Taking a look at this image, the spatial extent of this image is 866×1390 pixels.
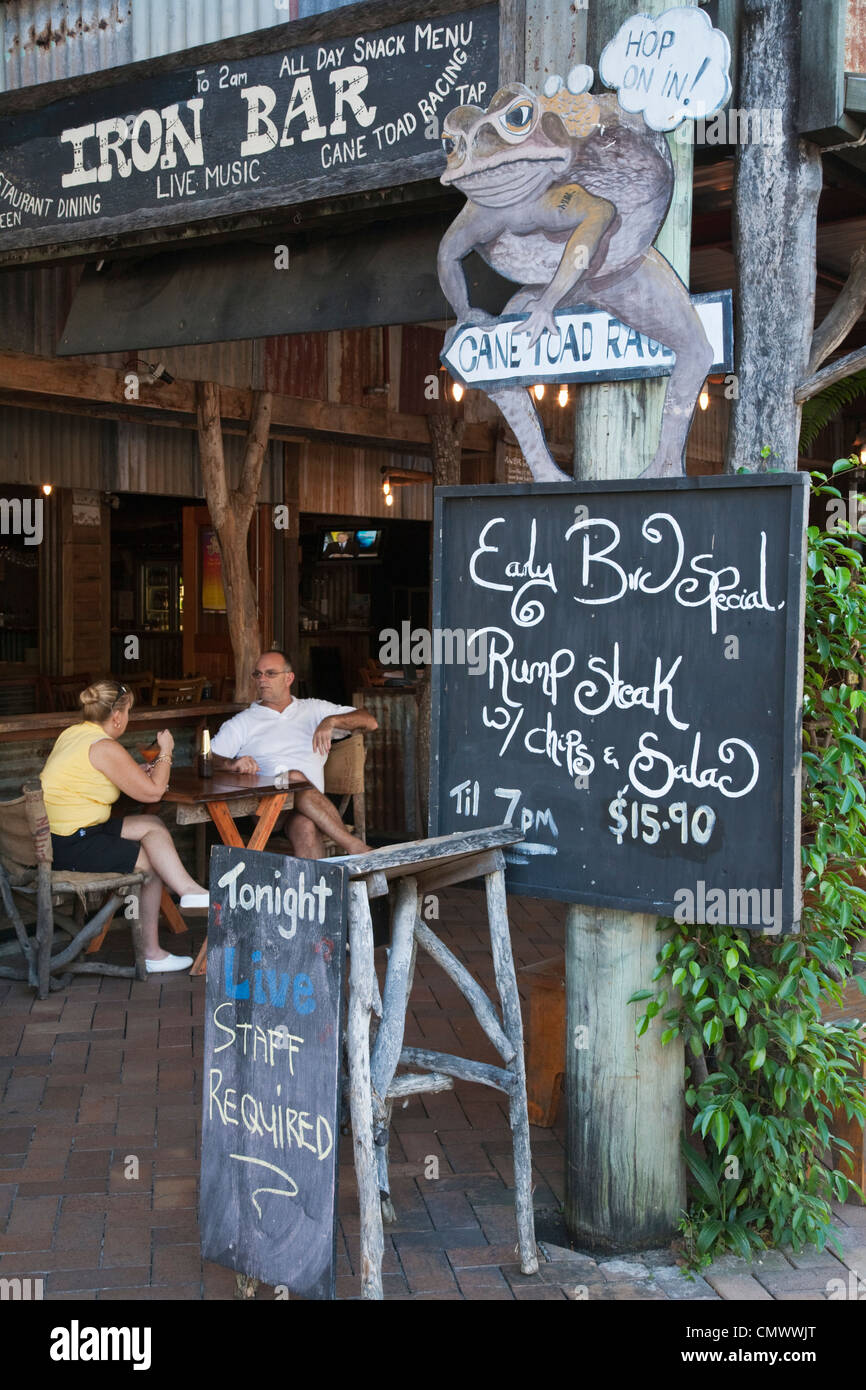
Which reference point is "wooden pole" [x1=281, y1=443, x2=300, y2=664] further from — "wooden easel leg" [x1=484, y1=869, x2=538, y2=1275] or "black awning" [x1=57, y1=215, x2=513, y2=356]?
"wooden easel leg" [x1=484, y1=869, x2=538, y2=1275]

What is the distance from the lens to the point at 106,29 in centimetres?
502

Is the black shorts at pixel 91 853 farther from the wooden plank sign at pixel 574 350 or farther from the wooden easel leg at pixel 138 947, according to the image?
the wooden plank sign at pixel 574 350

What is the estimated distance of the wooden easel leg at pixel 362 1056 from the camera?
2783 millimetres

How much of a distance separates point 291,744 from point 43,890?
1428mm

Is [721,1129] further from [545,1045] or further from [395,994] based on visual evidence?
[545,1045]

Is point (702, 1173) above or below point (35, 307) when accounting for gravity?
below

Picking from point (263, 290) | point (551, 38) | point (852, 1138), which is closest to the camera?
point (852, 1138)

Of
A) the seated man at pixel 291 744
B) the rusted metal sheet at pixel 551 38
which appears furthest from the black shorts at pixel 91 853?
the rusted metal sheet at pixel 551 38

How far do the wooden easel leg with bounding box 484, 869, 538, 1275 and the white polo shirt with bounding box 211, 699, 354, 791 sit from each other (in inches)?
124

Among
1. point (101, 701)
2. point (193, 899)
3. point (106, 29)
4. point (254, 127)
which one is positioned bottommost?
point (193, 899)

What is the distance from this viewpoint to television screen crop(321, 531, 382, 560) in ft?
50.4

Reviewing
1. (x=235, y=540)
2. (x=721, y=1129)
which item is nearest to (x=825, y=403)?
(x=235, y=540)

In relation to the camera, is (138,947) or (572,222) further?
(138,947)

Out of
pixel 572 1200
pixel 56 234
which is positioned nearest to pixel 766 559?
pixel 572 1200
